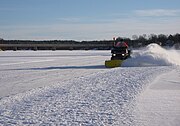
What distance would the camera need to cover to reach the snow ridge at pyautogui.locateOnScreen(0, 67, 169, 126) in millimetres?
7297

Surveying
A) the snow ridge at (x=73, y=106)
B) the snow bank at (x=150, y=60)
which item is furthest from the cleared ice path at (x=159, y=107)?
the snow bank at (x=150, y=60)

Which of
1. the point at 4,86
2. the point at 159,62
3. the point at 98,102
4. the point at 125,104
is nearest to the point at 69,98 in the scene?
the point at 98,102

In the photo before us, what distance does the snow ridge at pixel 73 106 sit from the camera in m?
7.30

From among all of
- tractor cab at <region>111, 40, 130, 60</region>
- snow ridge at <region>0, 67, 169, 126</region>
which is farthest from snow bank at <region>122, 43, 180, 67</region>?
snow ridge at <region>0, 67, 169, 126</region>

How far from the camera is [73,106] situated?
345 inches

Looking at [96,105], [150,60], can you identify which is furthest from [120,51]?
[96,105]

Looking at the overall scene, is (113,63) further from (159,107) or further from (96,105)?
(159,107)

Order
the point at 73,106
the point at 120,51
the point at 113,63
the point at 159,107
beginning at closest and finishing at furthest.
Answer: the point at 159,107, the point at 73,106, the point at 113,63, the point at 120,51

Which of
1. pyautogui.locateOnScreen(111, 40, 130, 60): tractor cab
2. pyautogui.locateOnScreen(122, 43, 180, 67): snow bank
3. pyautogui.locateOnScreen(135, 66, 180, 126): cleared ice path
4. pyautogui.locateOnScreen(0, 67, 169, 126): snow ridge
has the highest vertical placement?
pyautogui.locateOnScreen(111, 40, 130, 60): tractor cab

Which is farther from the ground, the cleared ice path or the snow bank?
the snow bank

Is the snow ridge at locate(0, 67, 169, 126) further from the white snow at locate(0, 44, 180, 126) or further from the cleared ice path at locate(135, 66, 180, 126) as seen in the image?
the cleared ice path at locate(135, 66, 180, 126)

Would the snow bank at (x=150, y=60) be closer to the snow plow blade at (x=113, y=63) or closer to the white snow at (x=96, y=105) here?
the snow plow blade at (x=113, y=63)

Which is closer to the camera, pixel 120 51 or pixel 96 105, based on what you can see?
pixel 96 105

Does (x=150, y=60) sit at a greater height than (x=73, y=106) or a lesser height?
greater
